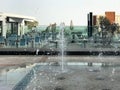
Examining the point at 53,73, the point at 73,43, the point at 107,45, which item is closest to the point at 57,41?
the point at 73,43

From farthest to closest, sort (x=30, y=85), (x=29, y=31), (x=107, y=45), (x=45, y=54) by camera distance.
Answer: (x=29, y=31), (x=107, y=45), (x=45, y=54), (x=30, y=85)

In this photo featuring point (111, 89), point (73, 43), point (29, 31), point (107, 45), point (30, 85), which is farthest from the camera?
point (29, 31)

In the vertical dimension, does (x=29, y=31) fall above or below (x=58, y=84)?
above

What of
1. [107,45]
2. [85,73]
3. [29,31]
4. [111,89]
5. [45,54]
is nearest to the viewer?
[111,89]

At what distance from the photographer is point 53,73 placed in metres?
10.4

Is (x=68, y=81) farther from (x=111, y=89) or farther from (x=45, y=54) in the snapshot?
(x=45, y=54)

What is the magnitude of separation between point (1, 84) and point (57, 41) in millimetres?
15857

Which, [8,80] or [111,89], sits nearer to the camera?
[111,89]

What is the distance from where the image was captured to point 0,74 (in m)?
10.4

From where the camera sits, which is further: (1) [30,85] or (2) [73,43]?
(2) [73,43]

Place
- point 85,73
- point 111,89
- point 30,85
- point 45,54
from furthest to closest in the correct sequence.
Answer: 1. point 45,54
2. point 85,73
3. point 30,85
4. point 111,89

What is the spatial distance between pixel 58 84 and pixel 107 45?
14.9 metres

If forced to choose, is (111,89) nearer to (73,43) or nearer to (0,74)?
(0,74)

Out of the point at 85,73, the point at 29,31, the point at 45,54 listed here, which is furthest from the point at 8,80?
the point at 29,31
